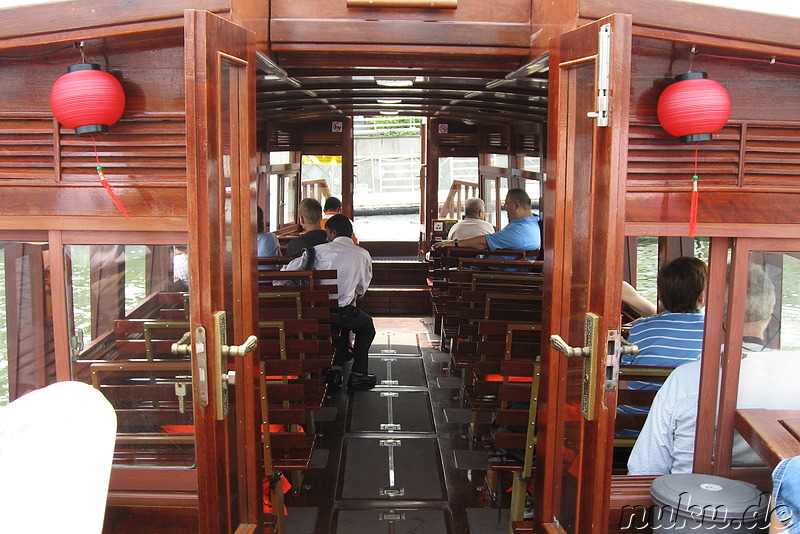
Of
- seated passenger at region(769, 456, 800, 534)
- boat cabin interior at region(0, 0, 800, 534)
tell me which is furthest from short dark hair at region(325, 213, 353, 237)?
seated passenger at region(769, 456, 800, 534)

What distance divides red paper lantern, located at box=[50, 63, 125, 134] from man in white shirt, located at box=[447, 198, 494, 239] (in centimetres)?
590

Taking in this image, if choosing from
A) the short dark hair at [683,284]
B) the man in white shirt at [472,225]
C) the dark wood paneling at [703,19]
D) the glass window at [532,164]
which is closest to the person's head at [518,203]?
the glass window at [532,164]

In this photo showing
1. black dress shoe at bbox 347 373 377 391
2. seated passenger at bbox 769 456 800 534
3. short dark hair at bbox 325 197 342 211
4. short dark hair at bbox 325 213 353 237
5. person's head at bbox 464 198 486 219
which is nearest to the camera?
seated passenger at bbox 769 456 800 534

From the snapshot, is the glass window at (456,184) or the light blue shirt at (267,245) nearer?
the light blue shirt at (267,245)

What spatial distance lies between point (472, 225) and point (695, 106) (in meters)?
5.79

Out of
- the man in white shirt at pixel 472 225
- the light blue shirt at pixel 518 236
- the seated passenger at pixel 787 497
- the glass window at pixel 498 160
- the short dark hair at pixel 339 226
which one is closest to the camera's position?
the seated passenger at pixel 787 497

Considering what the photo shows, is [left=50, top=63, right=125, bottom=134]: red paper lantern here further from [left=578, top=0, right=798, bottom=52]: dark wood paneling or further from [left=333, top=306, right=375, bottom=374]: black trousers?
[left=333, top=306, right=375, bottom=374]: black trousers

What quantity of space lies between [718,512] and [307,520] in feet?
6.97

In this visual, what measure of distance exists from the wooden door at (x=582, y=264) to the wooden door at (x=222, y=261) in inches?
43.5

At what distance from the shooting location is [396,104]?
300 inches

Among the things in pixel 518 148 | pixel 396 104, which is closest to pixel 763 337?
pixel 396 104

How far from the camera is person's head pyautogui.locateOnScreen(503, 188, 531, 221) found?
675 centimetres

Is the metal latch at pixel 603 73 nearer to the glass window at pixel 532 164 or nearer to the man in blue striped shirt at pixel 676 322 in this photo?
the man in blue striped shirt at pixel 676 322

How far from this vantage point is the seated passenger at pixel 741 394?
2818 millimetres
